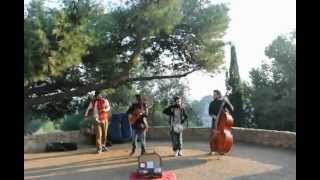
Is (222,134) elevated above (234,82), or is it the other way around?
(234,82)

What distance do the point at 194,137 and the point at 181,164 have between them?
145 cm

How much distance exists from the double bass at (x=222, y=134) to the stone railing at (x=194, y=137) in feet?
2.40

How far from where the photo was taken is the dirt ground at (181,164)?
5055 mm

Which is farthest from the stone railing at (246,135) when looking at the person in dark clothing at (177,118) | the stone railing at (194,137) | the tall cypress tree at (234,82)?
the person in dark clothing at (177,118)

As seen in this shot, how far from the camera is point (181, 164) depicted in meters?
5.46

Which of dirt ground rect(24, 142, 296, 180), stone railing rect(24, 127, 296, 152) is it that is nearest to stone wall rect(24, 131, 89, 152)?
stone railing rect(24, 127, 296, 152)

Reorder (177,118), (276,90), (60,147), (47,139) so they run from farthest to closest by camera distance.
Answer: (276,90), (47,139), (60,147), (177,118)

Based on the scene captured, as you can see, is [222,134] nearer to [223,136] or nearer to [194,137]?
[223,136]

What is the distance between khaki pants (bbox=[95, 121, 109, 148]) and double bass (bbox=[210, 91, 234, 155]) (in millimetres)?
1410

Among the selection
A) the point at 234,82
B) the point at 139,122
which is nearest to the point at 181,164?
the point at 139,122

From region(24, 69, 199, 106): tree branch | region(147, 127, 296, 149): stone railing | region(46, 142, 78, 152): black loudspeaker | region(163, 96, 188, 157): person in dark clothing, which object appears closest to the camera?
region(163, 96, 188, 157): person in dark clothing

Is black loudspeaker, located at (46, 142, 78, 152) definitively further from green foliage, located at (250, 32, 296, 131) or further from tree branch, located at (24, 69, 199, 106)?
green foliage, located at (250, 32, 296, 131)

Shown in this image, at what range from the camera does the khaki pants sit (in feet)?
20.8

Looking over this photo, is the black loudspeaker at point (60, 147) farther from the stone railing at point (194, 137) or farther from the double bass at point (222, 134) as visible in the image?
the double bass at point (222, 134)
